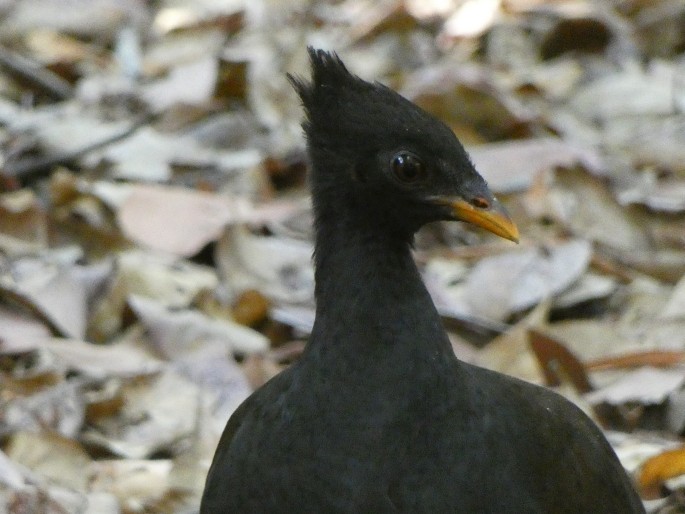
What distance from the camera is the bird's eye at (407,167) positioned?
3.50m

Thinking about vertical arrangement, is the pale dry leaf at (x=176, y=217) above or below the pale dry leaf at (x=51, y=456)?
above

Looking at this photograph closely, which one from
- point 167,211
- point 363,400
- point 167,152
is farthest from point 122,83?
point 363,400

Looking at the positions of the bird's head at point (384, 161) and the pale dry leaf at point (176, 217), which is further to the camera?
the pale dry leaf at point (176, 217)

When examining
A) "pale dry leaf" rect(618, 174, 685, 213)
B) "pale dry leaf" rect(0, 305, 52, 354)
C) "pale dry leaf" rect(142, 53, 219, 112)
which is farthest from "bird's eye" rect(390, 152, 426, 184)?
"pale dry leaf" rect(142, 53, 219, 112)

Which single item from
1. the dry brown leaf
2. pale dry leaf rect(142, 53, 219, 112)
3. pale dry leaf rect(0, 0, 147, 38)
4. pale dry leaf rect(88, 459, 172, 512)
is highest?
pale dry leaf rect(0, 0, 147, 38)

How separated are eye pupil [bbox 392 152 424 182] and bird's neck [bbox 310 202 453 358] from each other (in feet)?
0.42

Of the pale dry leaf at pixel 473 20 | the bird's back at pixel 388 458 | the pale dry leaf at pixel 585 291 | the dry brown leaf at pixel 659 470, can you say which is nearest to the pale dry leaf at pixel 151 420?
the bird's back at pixel 388 458

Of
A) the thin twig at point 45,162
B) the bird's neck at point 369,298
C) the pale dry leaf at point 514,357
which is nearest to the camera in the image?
the bird's neck at point 369,298

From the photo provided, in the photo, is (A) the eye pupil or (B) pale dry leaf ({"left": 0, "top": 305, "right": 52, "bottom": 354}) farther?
(B) pale dry leaf ({"left": 0, "top": 305, "right": 52, "bottom": 354})

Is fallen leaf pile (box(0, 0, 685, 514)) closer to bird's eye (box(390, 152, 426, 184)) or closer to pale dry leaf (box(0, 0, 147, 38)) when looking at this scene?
pale dry leaf (box(0, 0, 147, 38))

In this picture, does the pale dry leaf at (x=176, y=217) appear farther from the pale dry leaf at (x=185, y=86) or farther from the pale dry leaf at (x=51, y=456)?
the pale dry leaf at (x=51, y=456)

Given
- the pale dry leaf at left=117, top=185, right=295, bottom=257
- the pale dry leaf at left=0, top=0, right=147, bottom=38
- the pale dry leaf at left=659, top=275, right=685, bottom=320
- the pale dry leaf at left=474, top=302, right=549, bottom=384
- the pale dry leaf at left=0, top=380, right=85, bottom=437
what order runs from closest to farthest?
the pale dry leaf at left=0, top=380, right=85, bottom=437 → the pale dry leaf at left=474, top=302, right=549, bottom=384 → the pale dry leaf at left=659, top=275, right=685, bottom=320 → the pale dry leaf at left=117, top=185, right=295, bottom=257 → the pale dry leaf at left=0, top=0, right=147, bottom=38

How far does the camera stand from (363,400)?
11.4 feet

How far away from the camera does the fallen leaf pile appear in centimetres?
500
